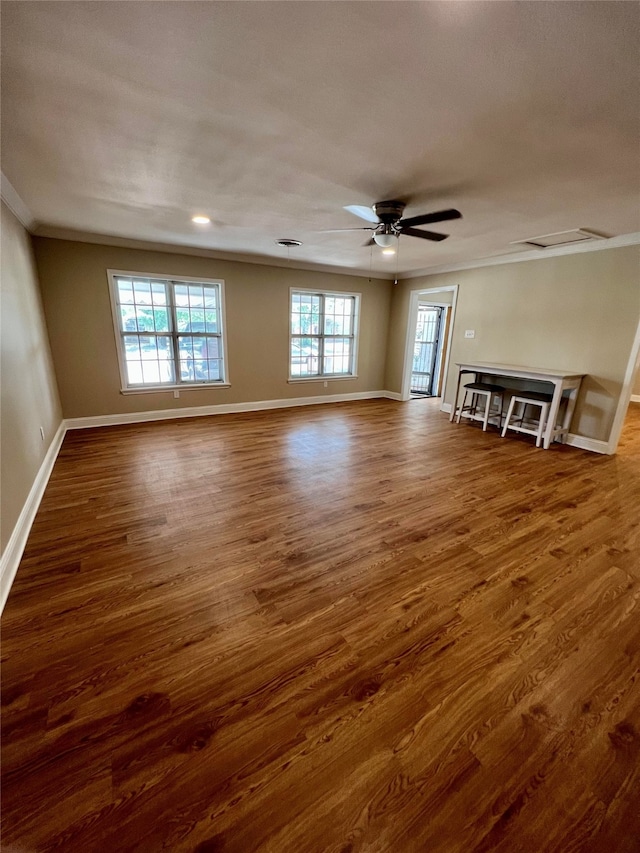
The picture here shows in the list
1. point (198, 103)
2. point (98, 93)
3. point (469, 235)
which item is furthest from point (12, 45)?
point (469, 235)

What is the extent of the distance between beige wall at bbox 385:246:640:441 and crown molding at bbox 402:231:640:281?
6 cm

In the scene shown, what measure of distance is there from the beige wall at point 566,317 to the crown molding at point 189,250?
2033 millimetres

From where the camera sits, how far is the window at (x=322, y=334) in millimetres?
6305

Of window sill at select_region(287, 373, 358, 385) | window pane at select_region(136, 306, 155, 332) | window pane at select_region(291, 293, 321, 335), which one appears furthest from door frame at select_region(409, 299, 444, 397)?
window pane at select_region(136, 306, 155, 332)

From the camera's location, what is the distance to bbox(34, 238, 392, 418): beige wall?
442 centimetres

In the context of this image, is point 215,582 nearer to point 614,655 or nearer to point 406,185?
point 614,655

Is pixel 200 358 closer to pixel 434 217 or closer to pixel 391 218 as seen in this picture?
pixel 391 218

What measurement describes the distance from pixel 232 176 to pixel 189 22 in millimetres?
1337

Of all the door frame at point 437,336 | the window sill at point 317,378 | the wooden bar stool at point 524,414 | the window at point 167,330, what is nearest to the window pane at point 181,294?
the window at point 167,330

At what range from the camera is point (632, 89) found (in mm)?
1554

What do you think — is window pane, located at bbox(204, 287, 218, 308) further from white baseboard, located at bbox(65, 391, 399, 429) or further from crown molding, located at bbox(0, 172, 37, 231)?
crown molding, located at bbox(0, 172, 37, 231)

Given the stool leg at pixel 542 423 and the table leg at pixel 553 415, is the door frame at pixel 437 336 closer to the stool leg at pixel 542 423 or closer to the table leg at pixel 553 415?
the stool leg at pixel 542 423

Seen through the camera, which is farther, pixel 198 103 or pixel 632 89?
pixel 198 103

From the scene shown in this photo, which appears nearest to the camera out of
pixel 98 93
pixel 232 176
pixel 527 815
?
pixel 527 815
